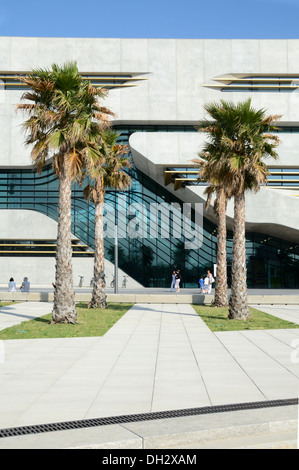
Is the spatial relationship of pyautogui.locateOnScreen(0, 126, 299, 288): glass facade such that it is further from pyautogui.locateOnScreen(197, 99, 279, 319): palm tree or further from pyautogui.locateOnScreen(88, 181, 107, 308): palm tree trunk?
pyautogui.locateOnScreen(197, 99, 279, 319): palm tree

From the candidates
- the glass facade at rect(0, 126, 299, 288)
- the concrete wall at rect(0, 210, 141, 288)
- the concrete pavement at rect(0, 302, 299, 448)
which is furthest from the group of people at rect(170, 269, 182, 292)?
the concrete pavement at rect(0, 302, 299, 448)

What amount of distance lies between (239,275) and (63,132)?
8680 millimetres

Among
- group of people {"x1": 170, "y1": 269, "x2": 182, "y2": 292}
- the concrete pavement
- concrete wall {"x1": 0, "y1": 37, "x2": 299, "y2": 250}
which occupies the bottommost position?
the concrete pavement

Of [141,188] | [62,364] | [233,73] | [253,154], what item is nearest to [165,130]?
[141,188]

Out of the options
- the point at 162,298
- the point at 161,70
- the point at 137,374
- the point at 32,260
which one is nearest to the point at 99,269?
the point at 162,298

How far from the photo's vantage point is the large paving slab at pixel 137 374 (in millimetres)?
5918

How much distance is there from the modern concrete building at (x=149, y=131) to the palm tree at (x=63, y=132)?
1022 inches

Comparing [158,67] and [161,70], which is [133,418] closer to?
[161,70]

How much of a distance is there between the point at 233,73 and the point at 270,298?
29.4 m

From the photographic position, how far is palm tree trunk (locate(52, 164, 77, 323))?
51.1 feet

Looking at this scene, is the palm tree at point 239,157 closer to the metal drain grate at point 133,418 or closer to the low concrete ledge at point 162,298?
the low concrete ledge at point 162,298

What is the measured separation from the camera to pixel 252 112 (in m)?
17.2

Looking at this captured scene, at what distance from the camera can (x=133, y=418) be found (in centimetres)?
526

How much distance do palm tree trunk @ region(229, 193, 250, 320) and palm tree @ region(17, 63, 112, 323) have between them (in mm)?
6080
